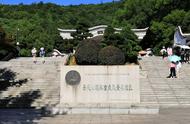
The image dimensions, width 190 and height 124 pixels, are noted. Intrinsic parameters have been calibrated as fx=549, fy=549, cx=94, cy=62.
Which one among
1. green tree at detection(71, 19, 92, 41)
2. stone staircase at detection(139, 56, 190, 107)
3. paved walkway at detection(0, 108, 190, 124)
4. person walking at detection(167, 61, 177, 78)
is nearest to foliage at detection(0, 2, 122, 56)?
green tree at detection(71, 19, 92, 41)

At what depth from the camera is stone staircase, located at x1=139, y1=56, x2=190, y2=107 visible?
23.9m

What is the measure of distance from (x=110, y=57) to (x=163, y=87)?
506 cm

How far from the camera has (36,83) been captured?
93.9 feet

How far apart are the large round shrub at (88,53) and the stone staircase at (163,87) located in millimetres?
2837

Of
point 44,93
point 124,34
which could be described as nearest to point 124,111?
point 44,93

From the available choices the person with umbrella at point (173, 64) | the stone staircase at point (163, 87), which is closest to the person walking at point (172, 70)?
the person with umbrella at point (173, 64)

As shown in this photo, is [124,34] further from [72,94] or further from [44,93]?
[72,94]

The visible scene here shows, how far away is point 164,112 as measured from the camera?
→ 20.3 metres

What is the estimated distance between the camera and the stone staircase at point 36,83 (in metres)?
24.2

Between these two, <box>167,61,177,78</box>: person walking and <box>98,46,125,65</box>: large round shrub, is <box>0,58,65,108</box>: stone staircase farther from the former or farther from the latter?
<box>167,61,177,78</box>: person walking

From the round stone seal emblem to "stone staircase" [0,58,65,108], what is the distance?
1226 mm

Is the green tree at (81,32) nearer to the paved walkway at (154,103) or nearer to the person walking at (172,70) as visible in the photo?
the paved walkway at (154,103)

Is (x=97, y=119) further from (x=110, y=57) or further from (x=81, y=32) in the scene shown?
(x=81, y=32)

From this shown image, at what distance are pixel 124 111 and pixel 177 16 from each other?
44.1 meters
